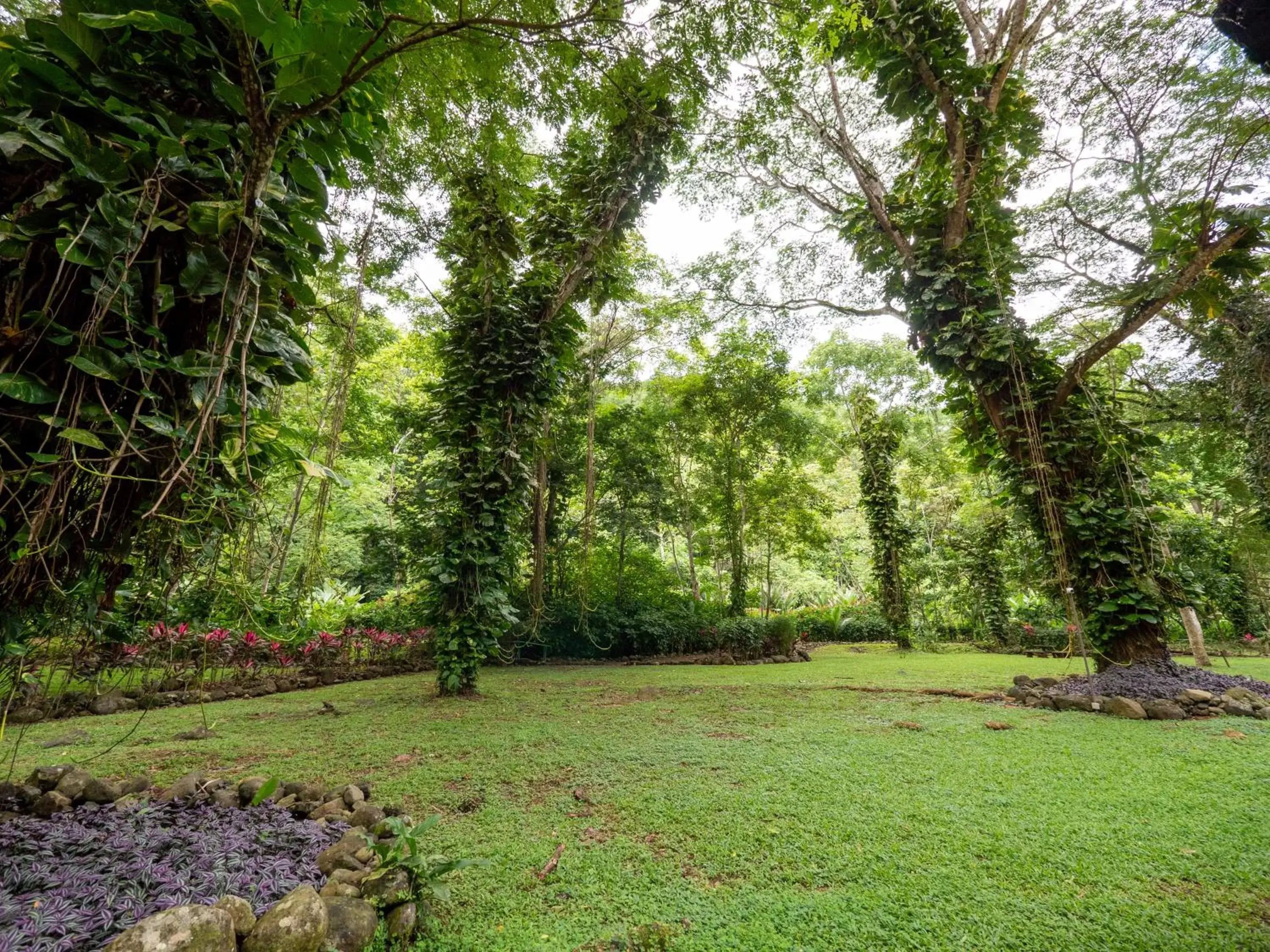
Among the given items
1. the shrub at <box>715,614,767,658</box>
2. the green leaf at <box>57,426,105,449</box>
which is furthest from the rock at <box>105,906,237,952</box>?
the shrub at <box>715,614,767,658</box>

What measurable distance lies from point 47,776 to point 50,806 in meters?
0.25

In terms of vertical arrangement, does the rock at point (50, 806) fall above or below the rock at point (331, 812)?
above

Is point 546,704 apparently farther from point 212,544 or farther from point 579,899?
point 212,544

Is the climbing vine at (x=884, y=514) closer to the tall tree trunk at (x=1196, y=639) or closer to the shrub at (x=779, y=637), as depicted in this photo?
the shrub at (x=779, y=637)

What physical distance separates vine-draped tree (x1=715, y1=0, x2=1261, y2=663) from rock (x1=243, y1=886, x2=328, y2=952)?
4.79 metres

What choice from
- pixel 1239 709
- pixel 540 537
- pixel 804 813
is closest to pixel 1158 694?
pixel 1239 709

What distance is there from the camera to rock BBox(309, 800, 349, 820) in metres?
1.87

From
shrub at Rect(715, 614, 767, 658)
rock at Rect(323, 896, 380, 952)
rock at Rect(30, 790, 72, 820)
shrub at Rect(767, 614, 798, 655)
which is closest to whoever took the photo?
rock at Rect(323, 896, 380, 952)

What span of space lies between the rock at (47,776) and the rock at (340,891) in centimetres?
147

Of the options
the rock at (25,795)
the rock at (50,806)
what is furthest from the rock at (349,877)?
the rock at (25,795)

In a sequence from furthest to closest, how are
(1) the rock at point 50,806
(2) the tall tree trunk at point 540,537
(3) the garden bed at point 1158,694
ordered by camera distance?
1. (2) the tall tree trunk at point 540,537
2. (3) the garden bed at point 1158,694
3. (1) the rock at point 50,806

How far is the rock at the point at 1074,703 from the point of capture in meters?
3.63

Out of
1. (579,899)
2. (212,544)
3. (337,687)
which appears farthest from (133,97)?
(337,687)

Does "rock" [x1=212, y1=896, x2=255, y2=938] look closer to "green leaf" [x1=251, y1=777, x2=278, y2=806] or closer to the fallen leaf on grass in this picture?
"green leaf" [x1=251, y1=777, x2=278, y2=806]
